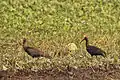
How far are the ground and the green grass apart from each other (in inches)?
19.5

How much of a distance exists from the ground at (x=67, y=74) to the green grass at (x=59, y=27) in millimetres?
495

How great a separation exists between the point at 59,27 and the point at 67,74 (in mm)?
3232

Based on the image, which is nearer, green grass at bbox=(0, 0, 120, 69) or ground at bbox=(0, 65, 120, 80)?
ground at bbox=(0, 65, 120, 80)

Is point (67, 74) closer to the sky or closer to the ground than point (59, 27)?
closer to the ground

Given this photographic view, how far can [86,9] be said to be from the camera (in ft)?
35.9

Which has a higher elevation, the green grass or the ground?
the green grass

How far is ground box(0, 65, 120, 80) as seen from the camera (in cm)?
688

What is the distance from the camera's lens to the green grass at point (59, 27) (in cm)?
848

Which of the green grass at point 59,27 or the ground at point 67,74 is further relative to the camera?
the green grass at point 59,27

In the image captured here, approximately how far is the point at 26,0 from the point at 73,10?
126 centimetres

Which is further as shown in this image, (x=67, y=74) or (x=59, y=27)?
(x=59, y=27)

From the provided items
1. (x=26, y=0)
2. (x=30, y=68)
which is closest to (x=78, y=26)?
(x=26, y=0)

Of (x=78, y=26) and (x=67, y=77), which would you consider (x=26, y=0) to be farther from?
(x=67, y=77)

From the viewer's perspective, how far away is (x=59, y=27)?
33.4 feet
